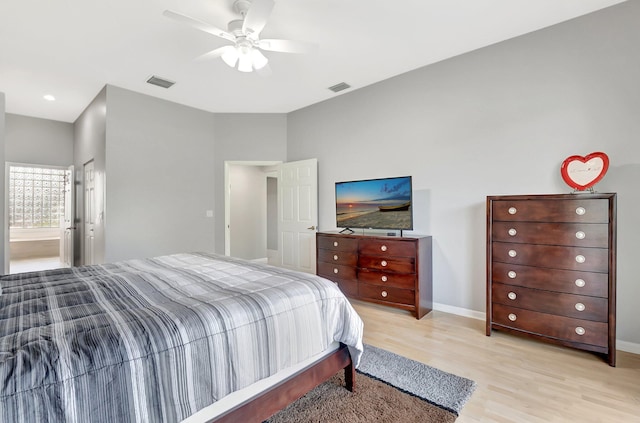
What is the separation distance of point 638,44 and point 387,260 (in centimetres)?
280

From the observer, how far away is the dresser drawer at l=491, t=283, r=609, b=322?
2268 millimetres

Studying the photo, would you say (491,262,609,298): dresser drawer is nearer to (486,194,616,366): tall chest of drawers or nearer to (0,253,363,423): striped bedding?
(486,194,616,366): tall chest of drawers

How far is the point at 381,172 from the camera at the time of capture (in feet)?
13.1

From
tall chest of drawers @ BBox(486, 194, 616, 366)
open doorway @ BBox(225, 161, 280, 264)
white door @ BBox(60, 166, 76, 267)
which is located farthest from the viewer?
open doorway @ BBox(225, 161, 280, 264)

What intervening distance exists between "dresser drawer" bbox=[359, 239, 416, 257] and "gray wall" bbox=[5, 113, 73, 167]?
6.16 m

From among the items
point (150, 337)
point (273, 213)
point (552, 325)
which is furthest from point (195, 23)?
point (273, 213)

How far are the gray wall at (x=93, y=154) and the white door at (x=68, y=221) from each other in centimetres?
12

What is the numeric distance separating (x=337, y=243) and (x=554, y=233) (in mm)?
2182

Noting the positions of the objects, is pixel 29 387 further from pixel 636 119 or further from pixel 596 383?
pixel 636 119

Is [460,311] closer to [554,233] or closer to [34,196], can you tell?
[554,233]

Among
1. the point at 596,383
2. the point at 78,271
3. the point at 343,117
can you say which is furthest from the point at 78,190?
the point at 596,383

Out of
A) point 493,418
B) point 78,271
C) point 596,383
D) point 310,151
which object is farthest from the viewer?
point 310,151

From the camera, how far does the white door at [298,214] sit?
475cm

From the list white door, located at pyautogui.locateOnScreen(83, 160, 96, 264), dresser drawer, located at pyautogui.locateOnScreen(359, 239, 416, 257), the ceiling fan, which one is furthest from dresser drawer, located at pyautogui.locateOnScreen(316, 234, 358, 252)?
white door, located at pyautogui.locateOnScreen(83, 160, 96, 264)
